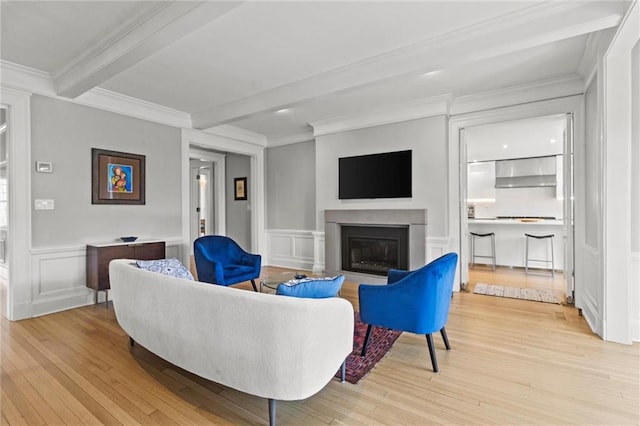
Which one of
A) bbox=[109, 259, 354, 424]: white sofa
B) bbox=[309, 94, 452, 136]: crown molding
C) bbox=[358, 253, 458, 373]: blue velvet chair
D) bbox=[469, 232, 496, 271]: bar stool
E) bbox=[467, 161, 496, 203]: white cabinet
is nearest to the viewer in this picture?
bbox=[109, 259, 354, 424]: white sofa

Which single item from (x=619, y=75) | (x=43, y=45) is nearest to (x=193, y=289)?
(x=43, y=45)

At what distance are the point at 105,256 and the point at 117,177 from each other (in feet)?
3.66

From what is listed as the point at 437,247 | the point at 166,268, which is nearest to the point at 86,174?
the point at 166,268

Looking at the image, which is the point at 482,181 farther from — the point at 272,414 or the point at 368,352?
the point at 272,414

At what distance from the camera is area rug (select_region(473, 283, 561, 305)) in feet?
13.8

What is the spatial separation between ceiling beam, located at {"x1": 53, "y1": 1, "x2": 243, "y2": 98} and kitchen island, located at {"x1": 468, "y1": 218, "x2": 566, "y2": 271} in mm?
5833

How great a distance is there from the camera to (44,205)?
372 cm

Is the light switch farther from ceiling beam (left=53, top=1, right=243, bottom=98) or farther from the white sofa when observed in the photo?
the white sofa

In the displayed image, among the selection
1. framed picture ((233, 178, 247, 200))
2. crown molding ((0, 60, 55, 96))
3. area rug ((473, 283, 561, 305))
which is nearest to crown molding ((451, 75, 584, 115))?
area rug ((473, 283, 561, 305))

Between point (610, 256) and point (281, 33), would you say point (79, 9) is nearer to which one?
point (281, 33)

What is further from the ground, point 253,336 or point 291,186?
point 291,186

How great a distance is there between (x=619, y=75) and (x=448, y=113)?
192 centimetres

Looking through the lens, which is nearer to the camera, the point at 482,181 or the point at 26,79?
the point at 26,79

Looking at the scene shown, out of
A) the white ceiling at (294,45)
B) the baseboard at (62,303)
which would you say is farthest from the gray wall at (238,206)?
the baseboard at (62,303)
